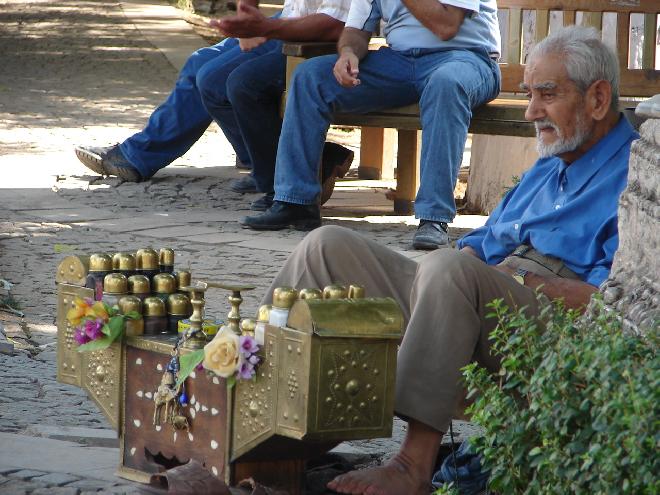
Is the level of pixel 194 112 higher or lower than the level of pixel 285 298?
higher

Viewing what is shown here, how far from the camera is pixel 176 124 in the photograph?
767 cm

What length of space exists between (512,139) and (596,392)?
490cm

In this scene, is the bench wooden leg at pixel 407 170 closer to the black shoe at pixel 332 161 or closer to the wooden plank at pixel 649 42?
Result: the black shoe at pixel 332 161

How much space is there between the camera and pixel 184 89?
7.62 metres

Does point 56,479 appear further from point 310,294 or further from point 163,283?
point 310,294

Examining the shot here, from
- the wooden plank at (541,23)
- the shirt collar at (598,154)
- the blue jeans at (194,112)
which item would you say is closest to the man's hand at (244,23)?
the blue jeans at (194,112)

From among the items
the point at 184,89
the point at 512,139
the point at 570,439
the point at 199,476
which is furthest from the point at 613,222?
the point at 184,89

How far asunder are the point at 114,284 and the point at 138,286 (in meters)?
0.06

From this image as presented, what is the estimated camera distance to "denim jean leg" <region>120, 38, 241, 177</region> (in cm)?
757

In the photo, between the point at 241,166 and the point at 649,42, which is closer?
the point at 649,42

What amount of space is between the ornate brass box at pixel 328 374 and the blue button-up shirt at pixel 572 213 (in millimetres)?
851

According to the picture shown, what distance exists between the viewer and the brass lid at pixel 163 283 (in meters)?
3.13

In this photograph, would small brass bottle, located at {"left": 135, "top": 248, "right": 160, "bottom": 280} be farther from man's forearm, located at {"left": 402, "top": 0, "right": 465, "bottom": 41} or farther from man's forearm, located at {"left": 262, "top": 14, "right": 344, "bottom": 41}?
man's forearm, located at {"left": 262, "top": 14, "right": 344, "bottom": 41}

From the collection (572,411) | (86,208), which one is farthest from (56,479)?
(86,208)
